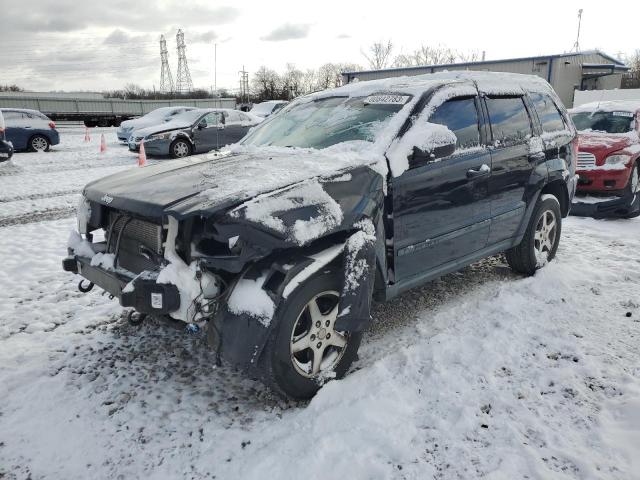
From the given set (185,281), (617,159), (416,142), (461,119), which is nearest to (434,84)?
(461,119)

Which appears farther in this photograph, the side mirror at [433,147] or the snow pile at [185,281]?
the side mirror at [433,147]

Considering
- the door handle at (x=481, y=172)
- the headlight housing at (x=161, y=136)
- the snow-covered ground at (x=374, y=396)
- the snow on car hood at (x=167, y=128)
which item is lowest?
the snow-covered ground at (x=374, y=396)

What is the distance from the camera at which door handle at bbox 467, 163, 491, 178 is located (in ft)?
12.5

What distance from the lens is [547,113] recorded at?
493cm

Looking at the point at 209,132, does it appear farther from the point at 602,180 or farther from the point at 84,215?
the point at 84,215

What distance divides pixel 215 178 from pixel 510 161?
8.59 feet

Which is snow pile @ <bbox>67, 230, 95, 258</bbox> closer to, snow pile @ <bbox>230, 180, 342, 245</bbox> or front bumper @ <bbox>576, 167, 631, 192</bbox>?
snow pile @ <bbox>230, 180, 342, 245</bbox>

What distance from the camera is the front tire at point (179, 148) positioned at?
44.4 feet

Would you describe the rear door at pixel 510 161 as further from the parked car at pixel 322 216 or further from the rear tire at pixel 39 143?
the rear tire at pixel 39 143

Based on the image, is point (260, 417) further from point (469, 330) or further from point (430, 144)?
point (430, 144)

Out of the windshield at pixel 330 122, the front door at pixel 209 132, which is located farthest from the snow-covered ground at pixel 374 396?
the front door at pixel 209 132

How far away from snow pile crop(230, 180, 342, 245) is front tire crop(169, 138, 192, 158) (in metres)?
11.6

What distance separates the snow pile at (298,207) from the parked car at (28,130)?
1648 centimetres

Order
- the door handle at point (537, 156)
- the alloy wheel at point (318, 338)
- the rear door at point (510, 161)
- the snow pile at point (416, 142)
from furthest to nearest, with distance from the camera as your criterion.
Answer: the door handle at point (537, 156), the rear door at point (510, 161), the snow pile at point (416, 142), the alloy wheel at point (318, 338)
